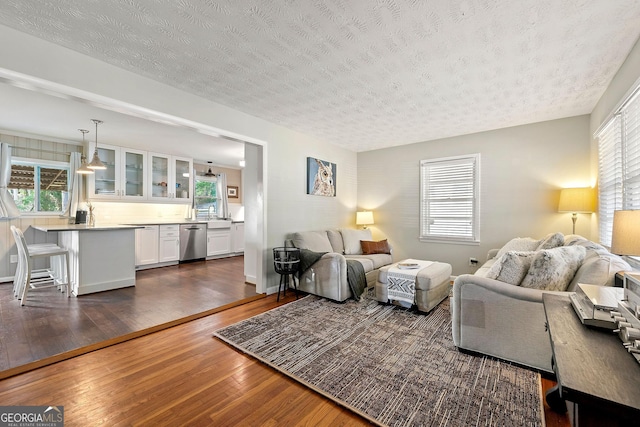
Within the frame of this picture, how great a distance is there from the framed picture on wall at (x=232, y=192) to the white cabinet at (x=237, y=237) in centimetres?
99

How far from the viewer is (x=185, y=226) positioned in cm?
615

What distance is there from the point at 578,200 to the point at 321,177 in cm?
346

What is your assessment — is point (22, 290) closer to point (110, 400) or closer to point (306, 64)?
point (110, 400)

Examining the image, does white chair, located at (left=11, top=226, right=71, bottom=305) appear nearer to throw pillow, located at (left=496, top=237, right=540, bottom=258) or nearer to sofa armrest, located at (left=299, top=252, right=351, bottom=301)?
sofa armrest, located at (left=299, top=252, right=351, bottom=301)

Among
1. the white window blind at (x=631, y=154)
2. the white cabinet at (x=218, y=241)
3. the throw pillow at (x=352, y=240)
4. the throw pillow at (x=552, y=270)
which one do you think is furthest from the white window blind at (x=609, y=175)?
the white cabinet at (x=218, y=241)

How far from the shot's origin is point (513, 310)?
6.88 feet

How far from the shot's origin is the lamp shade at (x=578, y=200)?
3.28m

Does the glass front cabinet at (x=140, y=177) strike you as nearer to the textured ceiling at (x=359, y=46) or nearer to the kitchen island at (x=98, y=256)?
the kitchen island at (x=98, y=256)

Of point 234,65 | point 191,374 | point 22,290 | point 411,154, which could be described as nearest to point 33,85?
point 234,65

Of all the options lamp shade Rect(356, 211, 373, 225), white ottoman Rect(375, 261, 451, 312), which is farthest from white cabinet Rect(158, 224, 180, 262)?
white ottoman Rect(375, 261, 451, 312)

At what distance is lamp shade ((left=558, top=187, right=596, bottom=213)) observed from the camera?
10.7 feet

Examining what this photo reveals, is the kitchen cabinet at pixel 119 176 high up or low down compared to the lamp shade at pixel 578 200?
up

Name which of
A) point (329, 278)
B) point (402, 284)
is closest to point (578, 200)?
point (402, 284)

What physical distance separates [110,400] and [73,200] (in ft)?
15.1
